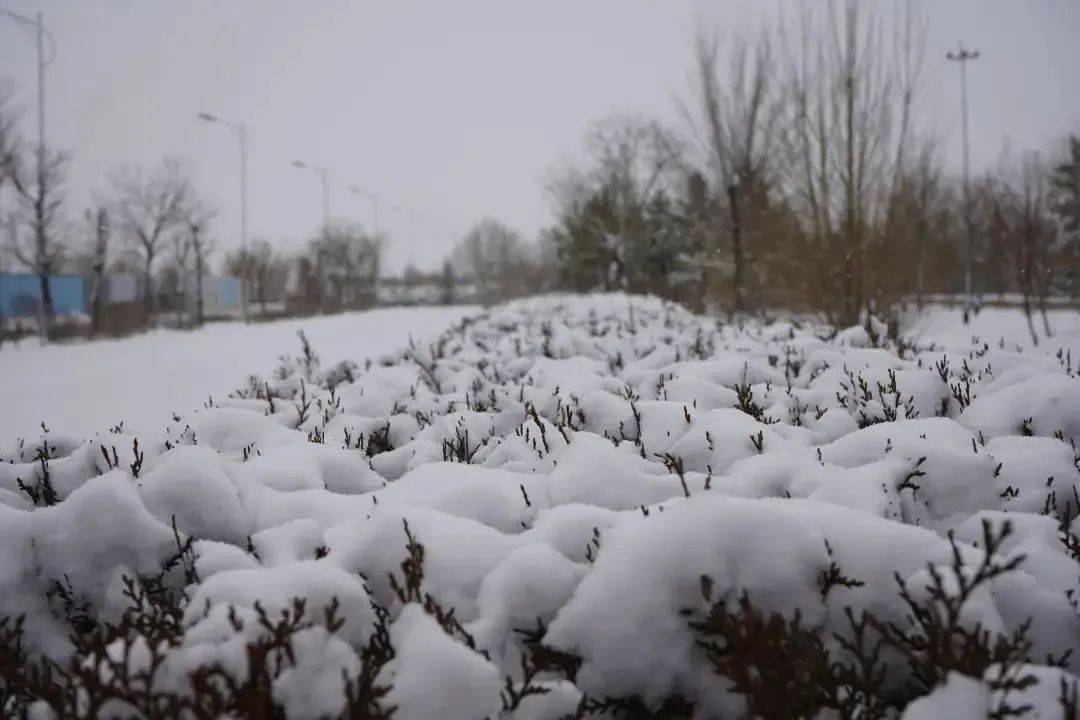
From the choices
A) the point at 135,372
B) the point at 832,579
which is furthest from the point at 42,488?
the point at 135,372

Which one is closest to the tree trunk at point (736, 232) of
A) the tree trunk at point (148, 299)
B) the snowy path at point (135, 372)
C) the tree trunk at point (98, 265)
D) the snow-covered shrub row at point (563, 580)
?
the snowy path at point (135, 372)

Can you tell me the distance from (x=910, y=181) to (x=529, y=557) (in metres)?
12.5

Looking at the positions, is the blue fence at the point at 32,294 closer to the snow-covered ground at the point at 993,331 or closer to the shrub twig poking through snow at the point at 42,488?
the snow-covered ground at the point at 993,331

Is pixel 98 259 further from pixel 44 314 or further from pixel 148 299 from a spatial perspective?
pixel 44 314

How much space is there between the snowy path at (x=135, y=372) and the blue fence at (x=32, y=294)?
914 inches

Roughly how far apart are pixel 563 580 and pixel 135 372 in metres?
15.8

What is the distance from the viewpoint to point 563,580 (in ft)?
5.52

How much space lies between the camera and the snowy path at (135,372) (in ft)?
31.2

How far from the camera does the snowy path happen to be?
31.2 feet

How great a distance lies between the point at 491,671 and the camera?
→ 138cm

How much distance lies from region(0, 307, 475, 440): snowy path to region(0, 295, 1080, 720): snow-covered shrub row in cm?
624

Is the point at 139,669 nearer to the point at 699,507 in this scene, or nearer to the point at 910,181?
the point at 699,507

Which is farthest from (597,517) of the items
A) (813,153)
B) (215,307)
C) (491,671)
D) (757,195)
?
(215,307)

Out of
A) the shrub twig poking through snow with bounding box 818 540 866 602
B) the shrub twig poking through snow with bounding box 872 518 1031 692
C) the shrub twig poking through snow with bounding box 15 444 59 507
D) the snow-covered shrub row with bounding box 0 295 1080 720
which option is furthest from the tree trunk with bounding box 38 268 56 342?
the shrub twig poking through snow with bounding box 872 518 1031 692
